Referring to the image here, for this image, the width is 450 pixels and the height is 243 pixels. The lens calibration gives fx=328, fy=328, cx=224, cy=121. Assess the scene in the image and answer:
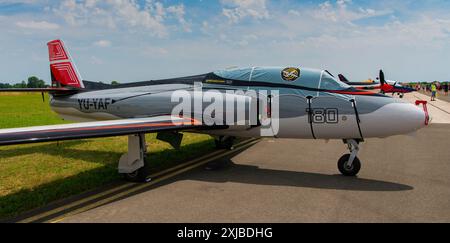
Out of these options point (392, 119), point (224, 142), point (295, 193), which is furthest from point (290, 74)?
point (224, 142)

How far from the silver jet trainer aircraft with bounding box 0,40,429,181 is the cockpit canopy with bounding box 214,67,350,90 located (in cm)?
2

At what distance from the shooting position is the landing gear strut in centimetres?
718

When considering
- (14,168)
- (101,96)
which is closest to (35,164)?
(14,168)

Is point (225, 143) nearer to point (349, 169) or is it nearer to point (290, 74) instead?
point (290, 74)

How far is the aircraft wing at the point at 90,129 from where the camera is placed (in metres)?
5.17

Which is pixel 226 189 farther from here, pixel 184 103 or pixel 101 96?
pixel 101 96

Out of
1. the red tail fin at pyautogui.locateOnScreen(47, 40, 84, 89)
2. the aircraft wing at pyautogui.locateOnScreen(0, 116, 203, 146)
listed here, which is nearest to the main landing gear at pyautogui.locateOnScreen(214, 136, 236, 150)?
the aircraft wing at pyautogui.locateOnScreen(0, 116, 203, 146)

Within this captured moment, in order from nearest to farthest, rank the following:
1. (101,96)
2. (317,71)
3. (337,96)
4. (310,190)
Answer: (310,190) < (337,96) < (317,71) < (101,96)

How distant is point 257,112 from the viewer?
7633mm

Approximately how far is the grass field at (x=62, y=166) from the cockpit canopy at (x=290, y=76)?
308 cm

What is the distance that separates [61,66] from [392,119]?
10.7 m
